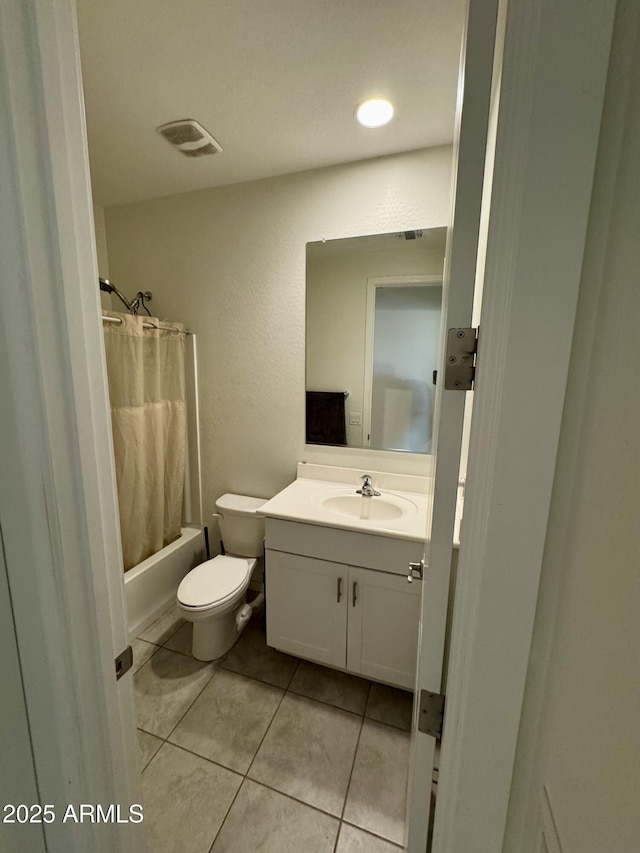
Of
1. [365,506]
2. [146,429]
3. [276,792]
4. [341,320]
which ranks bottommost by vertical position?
[276,792]

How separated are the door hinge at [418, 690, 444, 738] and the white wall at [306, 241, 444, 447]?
4.20ft

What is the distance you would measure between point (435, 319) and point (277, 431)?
3.43 feet

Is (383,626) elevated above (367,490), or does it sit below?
below

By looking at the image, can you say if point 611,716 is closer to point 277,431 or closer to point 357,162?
point 277,431

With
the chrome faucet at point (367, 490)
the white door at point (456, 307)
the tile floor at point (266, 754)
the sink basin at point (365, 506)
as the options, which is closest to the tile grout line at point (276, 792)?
the tile floor at point (266, 754)

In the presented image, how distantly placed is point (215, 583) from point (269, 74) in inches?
83.2

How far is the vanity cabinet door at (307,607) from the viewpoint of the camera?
1394mm

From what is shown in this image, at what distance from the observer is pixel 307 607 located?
1450 mm

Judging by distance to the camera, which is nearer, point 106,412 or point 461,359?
point 461,359

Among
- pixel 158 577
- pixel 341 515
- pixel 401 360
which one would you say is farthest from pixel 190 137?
pixel 158 577

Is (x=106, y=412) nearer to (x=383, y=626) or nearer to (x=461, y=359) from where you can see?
(x=461, y=359)

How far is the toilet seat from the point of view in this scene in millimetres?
1499

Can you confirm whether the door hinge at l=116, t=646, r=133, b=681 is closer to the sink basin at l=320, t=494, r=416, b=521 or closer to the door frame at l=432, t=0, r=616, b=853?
the door frame at l=432, t=0, r=616, b=853

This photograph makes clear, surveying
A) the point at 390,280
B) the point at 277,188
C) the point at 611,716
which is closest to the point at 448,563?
the point at 611,716
